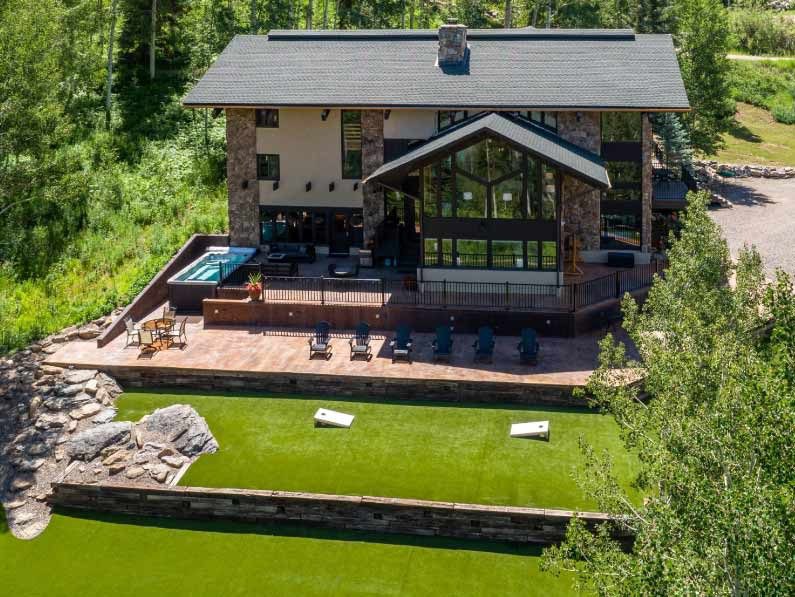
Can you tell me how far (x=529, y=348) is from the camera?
903 inches

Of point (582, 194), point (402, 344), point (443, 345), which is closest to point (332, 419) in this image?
point (402, 344)

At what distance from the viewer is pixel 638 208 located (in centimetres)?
2966

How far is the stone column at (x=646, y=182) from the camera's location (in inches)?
1145

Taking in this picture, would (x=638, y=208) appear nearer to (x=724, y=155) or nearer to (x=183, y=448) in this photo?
(x=183, y=448)

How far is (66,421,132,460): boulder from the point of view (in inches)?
763

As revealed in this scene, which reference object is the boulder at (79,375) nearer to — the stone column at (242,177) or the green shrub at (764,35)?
the stone column at (242,177)

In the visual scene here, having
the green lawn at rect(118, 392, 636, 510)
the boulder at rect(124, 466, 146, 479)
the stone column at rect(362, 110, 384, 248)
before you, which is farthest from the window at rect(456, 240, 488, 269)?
the boulder at rect(124, 466, 146, 479)

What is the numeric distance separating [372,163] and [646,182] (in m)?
9.36

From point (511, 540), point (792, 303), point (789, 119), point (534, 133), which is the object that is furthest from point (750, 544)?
point (789, 119)

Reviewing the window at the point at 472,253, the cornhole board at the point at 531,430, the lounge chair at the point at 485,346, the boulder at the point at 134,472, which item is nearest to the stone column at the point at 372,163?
the window at the point at 472,253

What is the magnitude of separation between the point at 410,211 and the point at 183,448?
44.0 ft

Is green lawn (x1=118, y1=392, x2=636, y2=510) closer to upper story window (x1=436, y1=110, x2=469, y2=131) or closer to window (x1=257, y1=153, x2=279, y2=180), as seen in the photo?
window (x1=257, y1=153, x2=279, y2=180)

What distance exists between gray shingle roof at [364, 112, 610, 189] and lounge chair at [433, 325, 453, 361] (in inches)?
206

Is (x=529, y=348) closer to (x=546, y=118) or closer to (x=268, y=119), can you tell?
(x=546, y=118)
